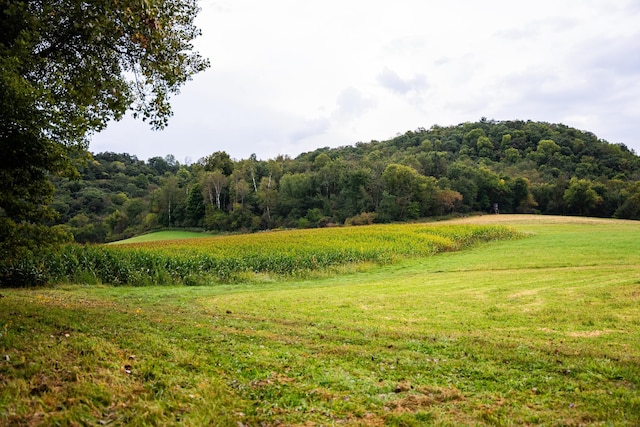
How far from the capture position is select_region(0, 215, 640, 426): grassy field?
177 inches

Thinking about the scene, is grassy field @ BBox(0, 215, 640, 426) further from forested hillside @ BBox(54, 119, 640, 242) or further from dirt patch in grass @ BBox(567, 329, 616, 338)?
forested hillside @ BBox(54, 119, 640, 242)

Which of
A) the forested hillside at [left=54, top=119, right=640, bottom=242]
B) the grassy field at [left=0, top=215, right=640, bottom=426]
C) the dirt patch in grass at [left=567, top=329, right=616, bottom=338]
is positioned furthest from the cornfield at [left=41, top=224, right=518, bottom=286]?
the forested hillside at [left=54, top=119, right=640, bottom=242]

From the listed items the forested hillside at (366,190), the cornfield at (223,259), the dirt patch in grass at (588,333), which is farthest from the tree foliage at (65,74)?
the forested hillside at (366,190)

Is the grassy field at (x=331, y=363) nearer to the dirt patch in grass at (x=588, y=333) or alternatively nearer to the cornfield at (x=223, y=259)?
the dirt patch in grass at (x=588, y=333)

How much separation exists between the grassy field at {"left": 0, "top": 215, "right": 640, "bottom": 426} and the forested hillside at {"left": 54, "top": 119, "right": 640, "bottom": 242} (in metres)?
63.0

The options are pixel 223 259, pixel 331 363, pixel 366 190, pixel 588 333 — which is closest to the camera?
pixel 331 363

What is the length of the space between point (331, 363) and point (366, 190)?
76816mm

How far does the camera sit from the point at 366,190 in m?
82.3

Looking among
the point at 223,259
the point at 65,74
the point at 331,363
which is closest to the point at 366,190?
the point at 223,259

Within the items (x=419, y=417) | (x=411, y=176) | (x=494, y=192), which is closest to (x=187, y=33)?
(x=419, y=417)

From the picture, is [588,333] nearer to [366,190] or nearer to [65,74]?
[65,74]

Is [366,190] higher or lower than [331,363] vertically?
higher

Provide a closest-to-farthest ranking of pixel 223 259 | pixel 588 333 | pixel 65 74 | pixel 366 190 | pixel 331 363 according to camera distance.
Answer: pixel 331 363, pixel 588 333, pixel 65 74, pixel 223 259, pixel 366 190

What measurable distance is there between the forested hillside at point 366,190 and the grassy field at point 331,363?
207 feet
